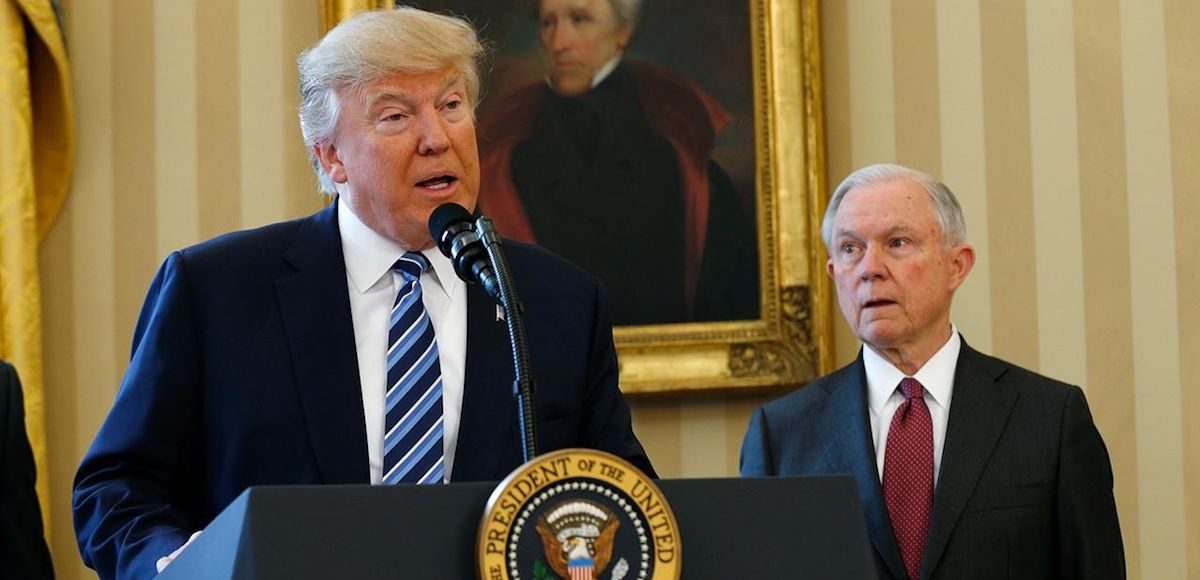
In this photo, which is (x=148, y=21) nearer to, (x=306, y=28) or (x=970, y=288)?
(x=306, y=28)

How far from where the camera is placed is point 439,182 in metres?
2.70

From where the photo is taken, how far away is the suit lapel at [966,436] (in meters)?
3.50

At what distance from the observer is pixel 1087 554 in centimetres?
349

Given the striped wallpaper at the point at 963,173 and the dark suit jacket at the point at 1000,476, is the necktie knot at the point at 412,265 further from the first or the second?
the striped wallpaper at the point at 963,173

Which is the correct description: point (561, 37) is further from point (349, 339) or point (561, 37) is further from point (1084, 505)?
point (349, 339)

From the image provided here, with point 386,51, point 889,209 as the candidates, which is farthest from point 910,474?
point 386,51

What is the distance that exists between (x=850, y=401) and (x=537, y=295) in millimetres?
1121

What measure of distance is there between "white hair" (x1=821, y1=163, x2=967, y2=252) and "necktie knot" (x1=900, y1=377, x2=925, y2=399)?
0.34m

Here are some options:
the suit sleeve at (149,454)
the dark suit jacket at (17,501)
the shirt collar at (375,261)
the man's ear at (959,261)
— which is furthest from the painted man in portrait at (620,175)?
the suit sleeve at (149,454)

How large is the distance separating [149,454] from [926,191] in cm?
197

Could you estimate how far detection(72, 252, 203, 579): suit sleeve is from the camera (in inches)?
96.6

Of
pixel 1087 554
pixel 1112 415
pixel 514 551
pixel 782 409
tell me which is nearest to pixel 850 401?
pixel 782 409

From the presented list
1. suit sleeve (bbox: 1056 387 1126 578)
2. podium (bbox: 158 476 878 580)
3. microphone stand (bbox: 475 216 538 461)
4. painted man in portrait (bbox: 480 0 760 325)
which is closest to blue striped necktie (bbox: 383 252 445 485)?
microphone stand (bbox: 475 216 538 461)

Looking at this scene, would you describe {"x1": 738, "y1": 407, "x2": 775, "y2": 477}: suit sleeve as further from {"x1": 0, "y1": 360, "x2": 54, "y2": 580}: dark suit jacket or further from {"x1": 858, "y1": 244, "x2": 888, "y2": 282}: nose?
{"x1": 0, "y1": 360, "x2": 54, "y2": 580}: dark suit jacket
